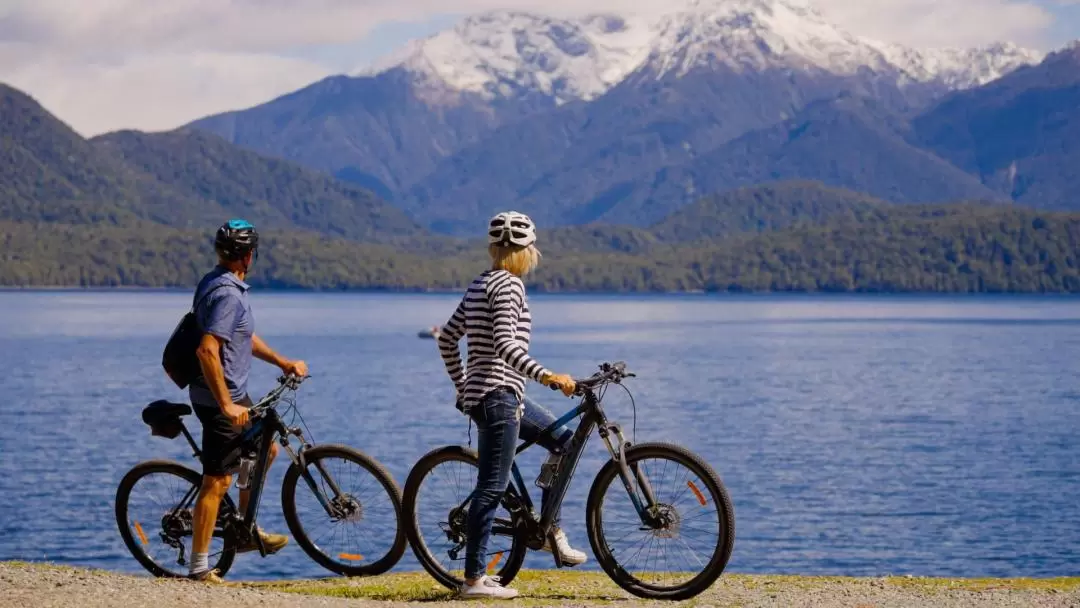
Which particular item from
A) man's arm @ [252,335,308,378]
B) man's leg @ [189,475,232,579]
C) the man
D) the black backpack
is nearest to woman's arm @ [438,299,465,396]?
the man

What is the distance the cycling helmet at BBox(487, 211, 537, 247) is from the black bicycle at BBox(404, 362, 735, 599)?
1263mm

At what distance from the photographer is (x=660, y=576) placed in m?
13.1

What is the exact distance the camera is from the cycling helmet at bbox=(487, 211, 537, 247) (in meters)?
12.3

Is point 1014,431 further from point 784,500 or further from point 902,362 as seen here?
point 902,362

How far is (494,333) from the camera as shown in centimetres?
1211

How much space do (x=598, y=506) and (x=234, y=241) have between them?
3.95 meters

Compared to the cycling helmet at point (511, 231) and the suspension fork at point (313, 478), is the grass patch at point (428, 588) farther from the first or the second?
the cycling helmet at point (511, 231)

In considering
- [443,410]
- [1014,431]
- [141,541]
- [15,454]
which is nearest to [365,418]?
[443,410]

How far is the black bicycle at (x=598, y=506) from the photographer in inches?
487

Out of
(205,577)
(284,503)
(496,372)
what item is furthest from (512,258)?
(205,577)

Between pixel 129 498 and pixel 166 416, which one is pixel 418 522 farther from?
pixel 129 498

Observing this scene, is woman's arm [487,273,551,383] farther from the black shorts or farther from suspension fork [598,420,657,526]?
the black shorts

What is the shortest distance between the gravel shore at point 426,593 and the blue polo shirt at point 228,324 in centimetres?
169

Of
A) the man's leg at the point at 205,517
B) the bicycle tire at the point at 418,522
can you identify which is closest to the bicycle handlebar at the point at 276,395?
the man's leg at the point at 205,517
